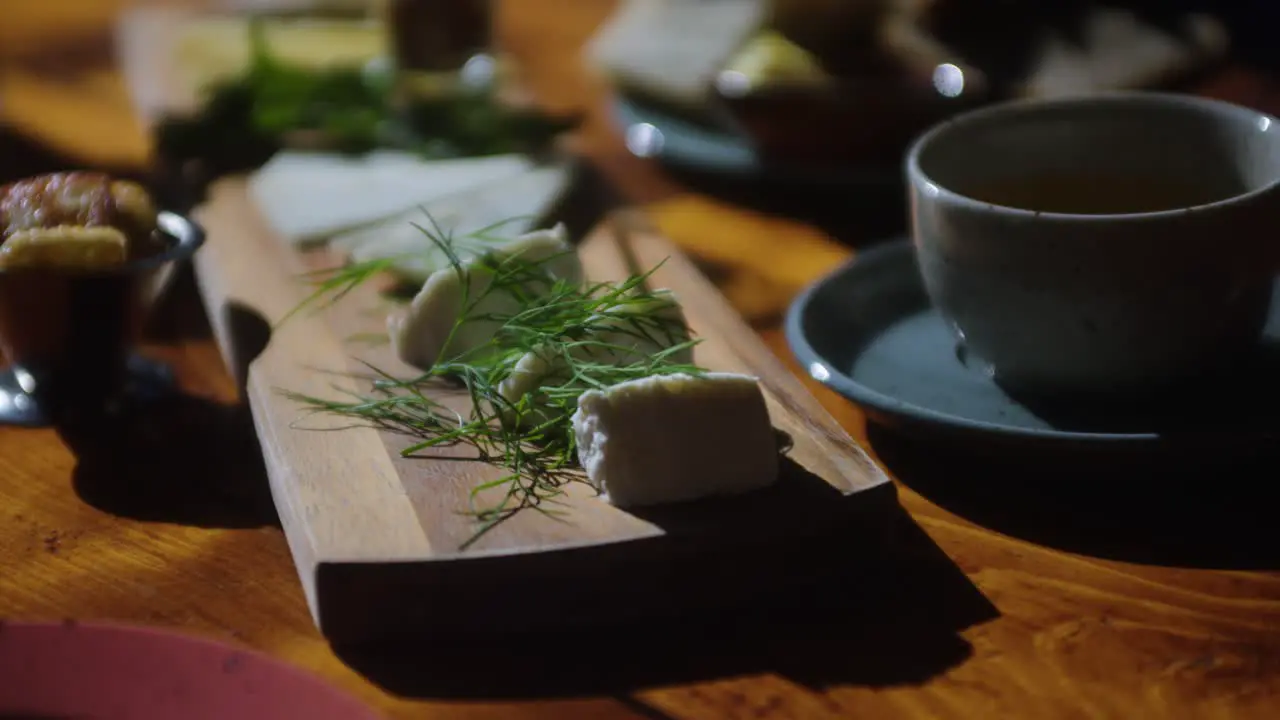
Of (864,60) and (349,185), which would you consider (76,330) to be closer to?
(349,185)

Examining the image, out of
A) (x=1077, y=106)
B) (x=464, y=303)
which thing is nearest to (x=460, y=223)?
(x=464, y=303)

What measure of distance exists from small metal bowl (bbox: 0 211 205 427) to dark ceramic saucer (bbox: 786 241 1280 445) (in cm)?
43

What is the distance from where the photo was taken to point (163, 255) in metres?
0.91

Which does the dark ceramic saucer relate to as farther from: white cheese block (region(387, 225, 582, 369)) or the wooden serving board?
white cheese block (region(387, 225, 582, 369))

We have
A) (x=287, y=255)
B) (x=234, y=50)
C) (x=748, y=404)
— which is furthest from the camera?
(x=234, y=50)

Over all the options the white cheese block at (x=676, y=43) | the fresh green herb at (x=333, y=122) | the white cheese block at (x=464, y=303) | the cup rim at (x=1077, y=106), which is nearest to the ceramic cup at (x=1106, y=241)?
the cup rim at (x=1077, y=106)

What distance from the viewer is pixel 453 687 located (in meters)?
0.66

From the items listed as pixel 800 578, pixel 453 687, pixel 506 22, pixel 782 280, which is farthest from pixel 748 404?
pixel 506 22

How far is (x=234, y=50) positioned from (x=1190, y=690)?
1407 millimetres

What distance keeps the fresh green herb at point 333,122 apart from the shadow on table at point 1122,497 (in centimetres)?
68

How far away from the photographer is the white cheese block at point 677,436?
0.70 metres

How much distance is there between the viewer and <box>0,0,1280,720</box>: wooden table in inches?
25.6

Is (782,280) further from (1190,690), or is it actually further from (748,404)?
(1190,690)

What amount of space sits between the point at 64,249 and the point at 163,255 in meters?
0.06
